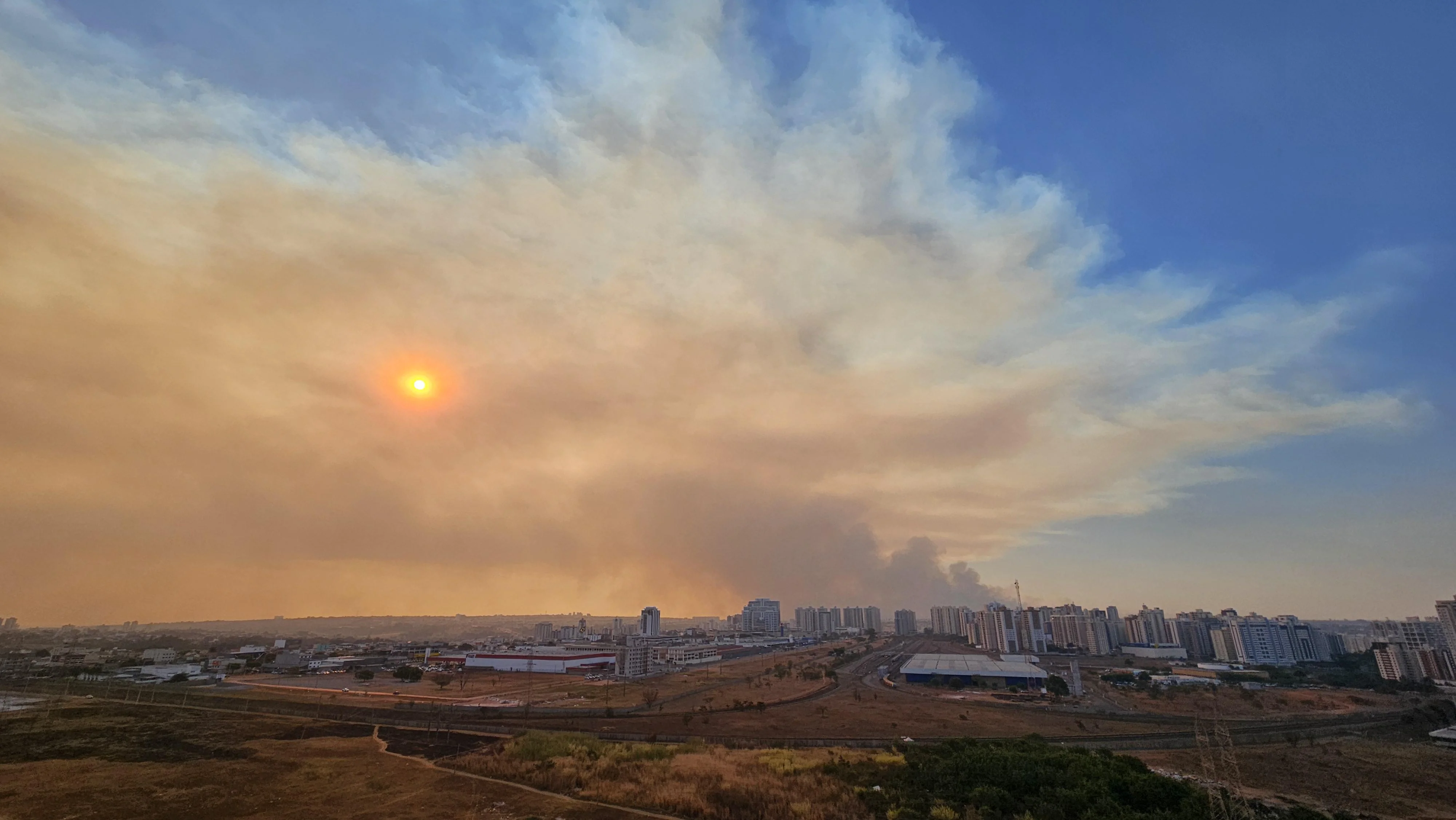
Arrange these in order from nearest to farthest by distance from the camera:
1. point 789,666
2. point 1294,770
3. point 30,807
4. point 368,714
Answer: point 30,807 < point 1294,770 < point 368,714 < point 789,666

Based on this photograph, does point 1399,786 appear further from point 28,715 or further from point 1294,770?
point 28,715

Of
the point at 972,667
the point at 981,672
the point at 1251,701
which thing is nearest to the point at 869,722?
the point at 981,672

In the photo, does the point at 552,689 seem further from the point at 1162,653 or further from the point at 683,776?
the point at 1162,653

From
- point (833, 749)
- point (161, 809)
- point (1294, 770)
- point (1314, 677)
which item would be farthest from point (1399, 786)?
point (1314, 677)

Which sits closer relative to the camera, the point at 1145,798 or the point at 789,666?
the point at 1145,798

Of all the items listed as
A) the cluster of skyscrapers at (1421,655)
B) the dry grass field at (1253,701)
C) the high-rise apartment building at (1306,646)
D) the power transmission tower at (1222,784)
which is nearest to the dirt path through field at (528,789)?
the power transmission tower at (1222,784)

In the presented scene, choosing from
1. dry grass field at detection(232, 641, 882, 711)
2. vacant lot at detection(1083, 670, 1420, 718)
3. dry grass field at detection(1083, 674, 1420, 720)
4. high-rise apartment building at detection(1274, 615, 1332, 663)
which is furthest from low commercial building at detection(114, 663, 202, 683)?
high-rise apartment building at detection(1274, 615, 1332, 663)

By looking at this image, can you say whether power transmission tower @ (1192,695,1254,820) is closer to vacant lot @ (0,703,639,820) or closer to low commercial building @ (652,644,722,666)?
vacant lot @ (0,703,639,820)
